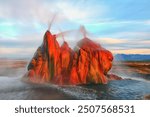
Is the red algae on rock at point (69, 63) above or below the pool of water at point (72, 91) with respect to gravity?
above

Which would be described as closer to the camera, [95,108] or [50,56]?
[95,108]

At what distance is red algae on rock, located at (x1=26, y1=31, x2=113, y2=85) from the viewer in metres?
3.59

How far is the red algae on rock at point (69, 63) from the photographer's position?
3.59 meters

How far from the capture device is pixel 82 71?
3.62 metres

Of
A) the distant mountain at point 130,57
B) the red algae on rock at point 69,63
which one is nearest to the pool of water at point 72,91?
the red algae on rock at point 69,63

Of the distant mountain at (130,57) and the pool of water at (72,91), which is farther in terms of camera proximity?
the distant mountain at (130,57)

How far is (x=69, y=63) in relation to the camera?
3.63 meters

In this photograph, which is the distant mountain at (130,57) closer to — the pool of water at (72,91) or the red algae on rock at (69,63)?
the red algae on rock at (69,63)

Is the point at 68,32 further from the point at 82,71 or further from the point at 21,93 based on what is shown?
the point at 21,93

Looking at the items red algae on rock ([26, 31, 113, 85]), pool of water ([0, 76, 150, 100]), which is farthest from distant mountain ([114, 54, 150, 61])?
pool of water ([0, 76, 150, 100])

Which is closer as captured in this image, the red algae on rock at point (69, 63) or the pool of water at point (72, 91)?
the pool of water at point (72, 91)

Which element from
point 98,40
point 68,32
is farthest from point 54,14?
point 98,40

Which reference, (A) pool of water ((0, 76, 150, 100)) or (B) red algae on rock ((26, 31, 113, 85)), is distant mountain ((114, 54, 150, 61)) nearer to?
(B) red algae on rock ((26, 31, 113, 85))

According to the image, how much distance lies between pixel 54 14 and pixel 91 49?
47 cm
